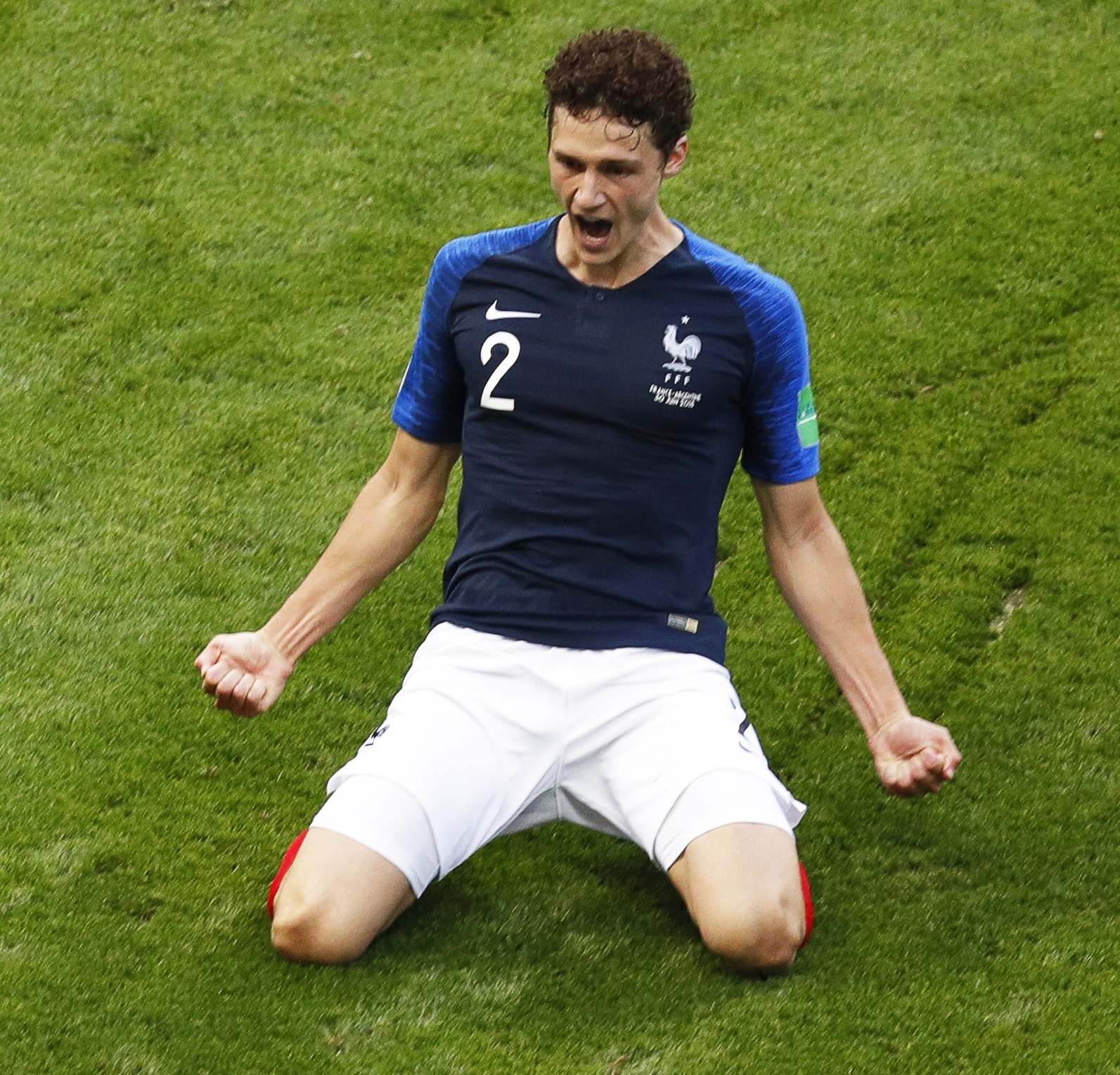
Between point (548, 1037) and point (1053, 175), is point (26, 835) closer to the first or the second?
point (548, 1037)

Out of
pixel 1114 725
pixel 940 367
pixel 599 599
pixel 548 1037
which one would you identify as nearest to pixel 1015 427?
pixel 940 367

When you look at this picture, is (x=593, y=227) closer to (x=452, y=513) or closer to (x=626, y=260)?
(x=626, y=260)

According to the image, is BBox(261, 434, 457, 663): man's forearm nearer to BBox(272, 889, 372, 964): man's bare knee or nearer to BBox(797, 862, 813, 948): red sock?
BBox(272, 889, 372, 964): man's bare knee

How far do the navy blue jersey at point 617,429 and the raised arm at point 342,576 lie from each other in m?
0.19

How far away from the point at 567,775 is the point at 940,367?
228 cm

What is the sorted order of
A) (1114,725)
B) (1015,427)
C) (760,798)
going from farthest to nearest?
(1015,427) < (1114,725) < (760,798)

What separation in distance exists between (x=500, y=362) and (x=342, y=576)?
55 centimetres

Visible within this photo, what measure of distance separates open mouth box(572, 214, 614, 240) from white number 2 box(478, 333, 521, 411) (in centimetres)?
26

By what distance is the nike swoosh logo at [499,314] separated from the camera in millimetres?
3381

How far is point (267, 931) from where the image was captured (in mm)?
3281

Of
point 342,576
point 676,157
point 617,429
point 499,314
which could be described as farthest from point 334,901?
point 676,157

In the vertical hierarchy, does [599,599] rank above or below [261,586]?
above

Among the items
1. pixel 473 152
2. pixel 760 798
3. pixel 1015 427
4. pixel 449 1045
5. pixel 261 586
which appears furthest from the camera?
pixel 473 152

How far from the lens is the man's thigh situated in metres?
3.08
